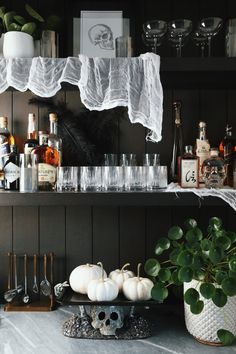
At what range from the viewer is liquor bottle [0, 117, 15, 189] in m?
1.64

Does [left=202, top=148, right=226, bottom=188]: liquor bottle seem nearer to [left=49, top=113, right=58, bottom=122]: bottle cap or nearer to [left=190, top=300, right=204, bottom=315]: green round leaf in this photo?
[left=190, top=300, right=204, bottom=315]: green round leaf

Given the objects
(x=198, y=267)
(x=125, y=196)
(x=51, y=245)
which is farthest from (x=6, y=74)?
(x=198, y=267)

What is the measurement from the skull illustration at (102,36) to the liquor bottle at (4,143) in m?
0.45

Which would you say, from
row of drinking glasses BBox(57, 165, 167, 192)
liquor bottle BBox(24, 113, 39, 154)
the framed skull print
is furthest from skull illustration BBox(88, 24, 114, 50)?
row of drinking glasses BBox(57, 165, 167, 192)

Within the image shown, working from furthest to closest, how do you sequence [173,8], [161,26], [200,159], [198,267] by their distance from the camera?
[173,8], [200,159], [161,26], [198,267]

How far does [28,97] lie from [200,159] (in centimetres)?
73

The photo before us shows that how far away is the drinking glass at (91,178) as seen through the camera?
1.57m

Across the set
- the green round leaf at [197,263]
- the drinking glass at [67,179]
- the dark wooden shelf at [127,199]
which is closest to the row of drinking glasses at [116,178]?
the drinking glass at [67,179]

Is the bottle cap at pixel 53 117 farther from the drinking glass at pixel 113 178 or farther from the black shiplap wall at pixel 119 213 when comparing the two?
the drinking glass at pixel 113 178

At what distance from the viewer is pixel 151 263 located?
1.45 m

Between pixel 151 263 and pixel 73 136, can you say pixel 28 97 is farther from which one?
pixel 151 263

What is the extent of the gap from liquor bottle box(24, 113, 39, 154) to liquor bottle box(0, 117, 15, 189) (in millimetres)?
64

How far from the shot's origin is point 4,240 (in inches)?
71.1

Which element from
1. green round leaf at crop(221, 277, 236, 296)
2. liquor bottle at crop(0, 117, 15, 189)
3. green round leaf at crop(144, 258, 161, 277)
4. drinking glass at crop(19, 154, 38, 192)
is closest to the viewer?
green round leaf at crop(221, 277, 236, 296)
